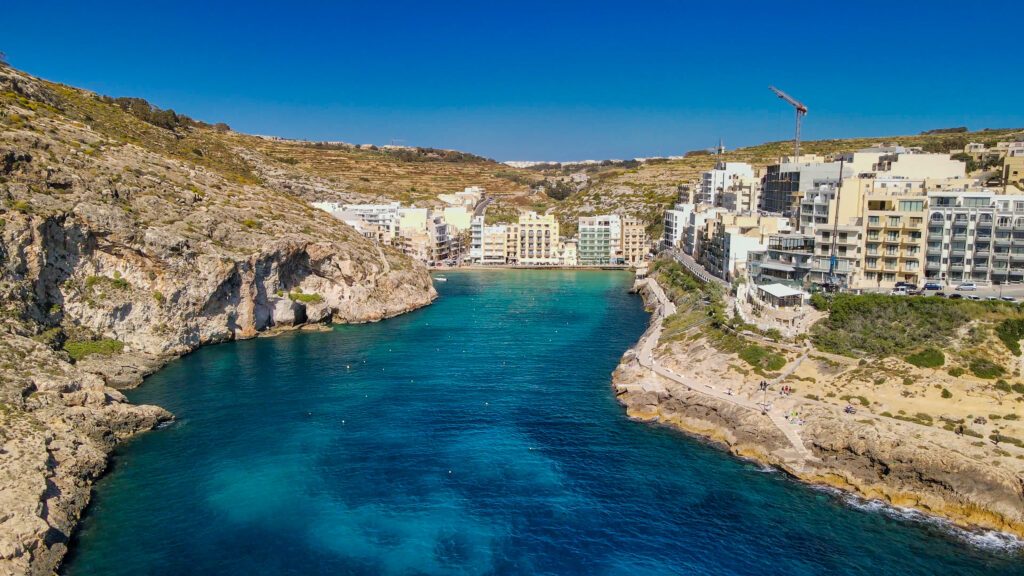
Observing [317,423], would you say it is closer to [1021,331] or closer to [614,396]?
[614,396]

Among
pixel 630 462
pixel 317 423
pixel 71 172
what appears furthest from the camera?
pixel 71 172

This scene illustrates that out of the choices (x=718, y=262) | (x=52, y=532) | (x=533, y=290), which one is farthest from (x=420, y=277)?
(x=52, y=532)

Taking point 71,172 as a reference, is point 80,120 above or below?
above

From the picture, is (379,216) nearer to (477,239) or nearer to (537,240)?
(477,239)

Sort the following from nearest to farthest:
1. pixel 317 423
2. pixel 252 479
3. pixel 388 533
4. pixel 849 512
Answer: pixel 388 533 < pixel 849 512 < pixel 252 479 < pixel 317 423

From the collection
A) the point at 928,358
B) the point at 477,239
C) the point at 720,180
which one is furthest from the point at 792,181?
the point at 477,239

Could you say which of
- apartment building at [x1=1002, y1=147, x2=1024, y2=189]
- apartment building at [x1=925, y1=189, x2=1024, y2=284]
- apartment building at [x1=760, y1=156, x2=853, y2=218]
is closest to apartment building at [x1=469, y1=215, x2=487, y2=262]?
apartment building at [x1=760, y1=156, x2=853, y2=218]
